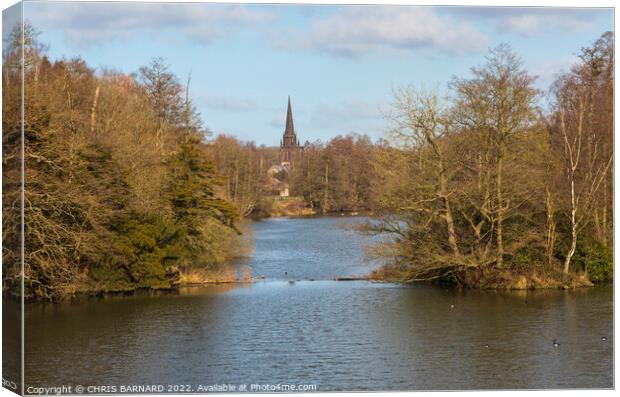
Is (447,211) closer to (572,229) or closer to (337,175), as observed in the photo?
(572,229)

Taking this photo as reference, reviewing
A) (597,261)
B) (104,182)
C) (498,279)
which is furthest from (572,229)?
(104,182)

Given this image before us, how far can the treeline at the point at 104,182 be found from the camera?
43.1ft

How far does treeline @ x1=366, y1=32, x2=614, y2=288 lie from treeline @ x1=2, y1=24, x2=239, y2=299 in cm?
491

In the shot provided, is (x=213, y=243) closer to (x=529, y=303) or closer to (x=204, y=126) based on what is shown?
(x=204, y=126)

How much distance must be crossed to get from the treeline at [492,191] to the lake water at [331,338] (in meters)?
0.93

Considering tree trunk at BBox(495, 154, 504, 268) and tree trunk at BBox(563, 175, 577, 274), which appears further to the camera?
tree trunk at BBox(495, 154, 504, 268)

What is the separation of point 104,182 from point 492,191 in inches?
349

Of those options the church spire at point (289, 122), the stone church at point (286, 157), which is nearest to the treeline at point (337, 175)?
the stone church at point (286, 157)

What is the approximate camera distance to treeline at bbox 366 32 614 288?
1789cm

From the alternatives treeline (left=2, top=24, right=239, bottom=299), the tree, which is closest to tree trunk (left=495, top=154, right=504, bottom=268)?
the tree

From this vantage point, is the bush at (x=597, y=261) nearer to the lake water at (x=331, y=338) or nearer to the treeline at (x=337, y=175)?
the lake water at (x=331, y=338)

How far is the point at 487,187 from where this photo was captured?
787 inches

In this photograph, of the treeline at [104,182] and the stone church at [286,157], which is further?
the stone church at [286,157]

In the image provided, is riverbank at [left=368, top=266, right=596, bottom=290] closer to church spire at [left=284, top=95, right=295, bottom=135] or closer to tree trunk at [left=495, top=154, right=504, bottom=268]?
tree trunk at [left=495, top=154, right=504, bottom=268]
